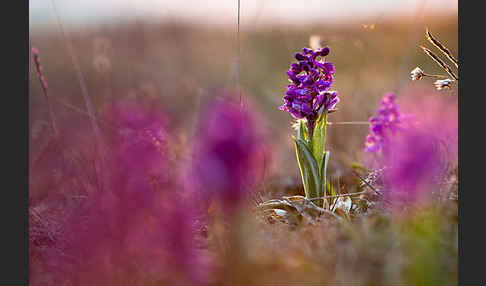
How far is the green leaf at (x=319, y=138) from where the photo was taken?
2348 millimetres

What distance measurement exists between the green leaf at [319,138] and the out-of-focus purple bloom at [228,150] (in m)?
1.36

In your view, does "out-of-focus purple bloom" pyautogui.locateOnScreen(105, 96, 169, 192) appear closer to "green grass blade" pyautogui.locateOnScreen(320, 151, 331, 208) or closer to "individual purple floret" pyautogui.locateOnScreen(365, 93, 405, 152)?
"green grass blade" pyautogui.locateOnScreen(320, 151, 331, 208)

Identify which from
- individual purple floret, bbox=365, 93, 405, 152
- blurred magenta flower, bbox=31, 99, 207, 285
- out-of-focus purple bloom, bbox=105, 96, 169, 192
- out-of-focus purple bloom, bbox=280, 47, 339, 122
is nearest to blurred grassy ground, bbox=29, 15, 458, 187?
individual purple floret, bbox=365, 93, 405, 152

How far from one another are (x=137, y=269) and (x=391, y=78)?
224 inches

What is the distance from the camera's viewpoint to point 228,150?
999 mm

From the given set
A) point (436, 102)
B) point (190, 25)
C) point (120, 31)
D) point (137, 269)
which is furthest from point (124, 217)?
point (190, 25)

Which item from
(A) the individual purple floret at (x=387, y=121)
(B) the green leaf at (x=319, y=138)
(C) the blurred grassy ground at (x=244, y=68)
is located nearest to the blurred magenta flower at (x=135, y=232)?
(B) the green leaf at (x=319, y=138)

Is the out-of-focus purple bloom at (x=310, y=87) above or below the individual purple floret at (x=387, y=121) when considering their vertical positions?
above

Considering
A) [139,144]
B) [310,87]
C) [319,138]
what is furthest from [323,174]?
[139,144]

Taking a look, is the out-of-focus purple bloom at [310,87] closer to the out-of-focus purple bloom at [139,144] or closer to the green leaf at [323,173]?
the green leaf at [323,173]

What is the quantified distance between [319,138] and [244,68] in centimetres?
193

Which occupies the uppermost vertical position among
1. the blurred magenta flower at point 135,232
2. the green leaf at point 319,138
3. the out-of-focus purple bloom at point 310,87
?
the out-of-focus purple bloom at point 310,87

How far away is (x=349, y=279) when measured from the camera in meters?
1.25

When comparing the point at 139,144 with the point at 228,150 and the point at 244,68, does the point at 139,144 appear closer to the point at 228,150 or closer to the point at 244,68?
the point at 228,150
